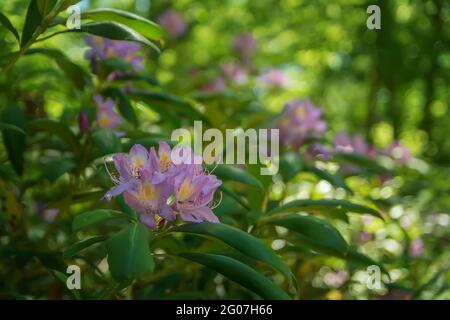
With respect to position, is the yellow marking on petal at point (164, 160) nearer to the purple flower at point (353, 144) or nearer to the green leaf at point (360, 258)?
the green leaf at point (360, 258)

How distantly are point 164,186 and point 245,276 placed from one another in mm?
185

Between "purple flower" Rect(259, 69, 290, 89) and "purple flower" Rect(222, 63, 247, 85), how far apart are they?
95 millimetres

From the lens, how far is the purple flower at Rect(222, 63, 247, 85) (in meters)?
3.11

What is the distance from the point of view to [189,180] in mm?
1127

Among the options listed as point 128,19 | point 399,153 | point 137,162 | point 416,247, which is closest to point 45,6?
point 128,19

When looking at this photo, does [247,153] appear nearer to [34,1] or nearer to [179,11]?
[34,1]

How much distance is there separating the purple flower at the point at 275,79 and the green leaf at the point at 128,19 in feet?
5.87

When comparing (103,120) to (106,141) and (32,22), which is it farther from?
(32,22)

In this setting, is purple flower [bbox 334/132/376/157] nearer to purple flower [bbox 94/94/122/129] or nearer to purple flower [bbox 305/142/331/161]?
purple flower [bbox 305/142/331/161]

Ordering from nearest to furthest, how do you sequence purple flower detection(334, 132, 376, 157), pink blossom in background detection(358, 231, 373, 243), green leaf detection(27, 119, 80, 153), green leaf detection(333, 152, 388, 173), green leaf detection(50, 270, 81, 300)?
green leaf detection(50, 270, 81, 300), green leaf detection(27, 119, 80, 153), green leaf detection(333, 152, 388, 173), pink blossom in background detection(358, 231, 373, 243), purple flower detection(334, 132, 376, 157)

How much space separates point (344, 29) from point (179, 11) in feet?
2.66

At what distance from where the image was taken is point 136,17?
4.78 feet

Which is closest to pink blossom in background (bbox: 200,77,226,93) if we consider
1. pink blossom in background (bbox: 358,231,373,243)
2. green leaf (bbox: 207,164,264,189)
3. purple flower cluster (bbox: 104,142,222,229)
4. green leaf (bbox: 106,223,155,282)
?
pink blossom in background (bbox: 358,231,373,243)

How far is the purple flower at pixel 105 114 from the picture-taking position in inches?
68.7
